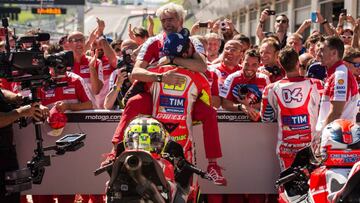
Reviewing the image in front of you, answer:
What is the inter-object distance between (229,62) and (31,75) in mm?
2759

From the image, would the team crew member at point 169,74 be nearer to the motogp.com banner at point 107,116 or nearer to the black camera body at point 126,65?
the motogp.com banner at point 107,116

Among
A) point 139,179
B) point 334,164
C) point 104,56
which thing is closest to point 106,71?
point 104,56

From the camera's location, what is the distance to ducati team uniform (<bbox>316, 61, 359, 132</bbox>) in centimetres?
611

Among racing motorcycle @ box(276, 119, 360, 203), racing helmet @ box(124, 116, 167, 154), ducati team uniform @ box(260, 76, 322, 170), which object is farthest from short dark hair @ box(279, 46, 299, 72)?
racing helmet @ box(124, 116, 167, 154)

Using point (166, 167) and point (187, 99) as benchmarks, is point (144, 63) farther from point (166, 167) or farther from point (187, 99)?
point (166, 167)

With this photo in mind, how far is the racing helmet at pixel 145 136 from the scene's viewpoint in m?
4.60

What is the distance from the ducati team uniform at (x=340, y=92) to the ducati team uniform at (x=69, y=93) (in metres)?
2.67

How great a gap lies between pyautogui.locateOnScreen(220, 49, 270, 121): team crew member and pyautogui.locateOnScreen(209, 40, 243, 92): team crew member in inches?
10.0

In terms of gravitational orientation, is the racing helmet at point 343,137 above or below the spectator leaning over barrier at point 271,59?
below

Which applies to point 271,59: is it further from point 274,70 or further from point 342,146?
point 342,146

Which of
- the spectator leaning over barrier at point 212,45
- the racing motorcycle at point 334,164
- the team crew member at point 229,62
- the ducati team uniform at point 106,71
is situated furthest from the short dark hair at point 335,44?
the ducati team uniform at point 106,71

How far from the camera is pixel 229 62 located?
7676 millimetres

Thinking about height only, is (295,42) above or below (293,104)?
above

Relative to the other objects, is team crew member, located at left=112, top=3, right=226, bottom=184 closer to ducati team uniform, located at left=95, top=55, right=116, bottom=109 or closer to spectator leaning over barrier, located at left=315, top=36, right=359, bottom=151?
spectator leaning over barrier, located at left=315, top=36, right=359, bottom=151
